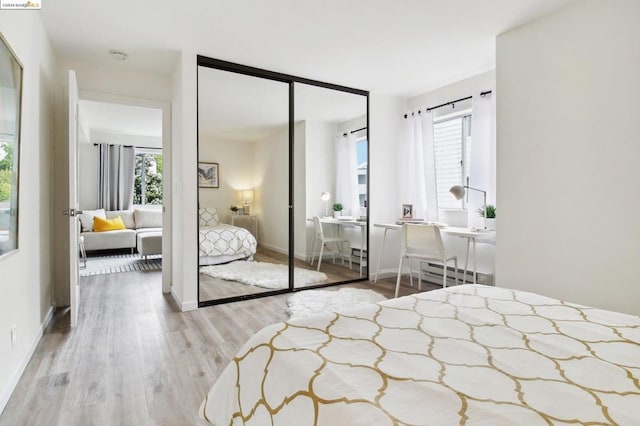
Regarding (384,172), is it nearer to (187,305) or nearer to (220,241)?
(220,241)

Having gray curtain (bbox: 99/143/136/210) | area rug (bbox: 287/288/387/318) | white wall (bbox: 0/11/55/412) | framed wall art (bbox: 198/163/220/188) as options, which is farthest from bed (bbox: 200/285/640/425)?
gray curtain (bbox: 99/143/136/210)

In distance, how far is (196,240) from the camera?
3.32 m

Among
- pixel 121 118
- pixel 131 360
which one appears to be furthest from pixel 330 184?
pixel 121 118

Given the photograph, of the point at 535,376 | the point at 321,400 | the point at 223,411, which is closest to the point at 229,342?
the point at 223,411

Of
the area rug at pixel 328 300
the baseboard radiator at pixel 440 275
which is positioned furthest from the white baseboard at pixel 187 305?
the baseboard radiator at pixel 440 275

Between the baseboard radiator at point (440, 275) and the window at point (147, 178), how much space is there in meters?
5.99

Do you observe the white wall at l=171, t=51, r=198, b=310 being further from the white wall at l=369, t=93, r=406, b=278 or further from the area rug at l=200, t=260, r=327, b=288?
the white wall at l=369, t=93, r=406, b=278

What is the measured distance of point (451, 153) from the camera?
415 cm

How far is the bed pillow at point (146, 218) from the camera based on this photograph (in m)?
Answer: 6.97

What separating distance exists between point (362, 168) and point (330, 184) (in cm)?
51

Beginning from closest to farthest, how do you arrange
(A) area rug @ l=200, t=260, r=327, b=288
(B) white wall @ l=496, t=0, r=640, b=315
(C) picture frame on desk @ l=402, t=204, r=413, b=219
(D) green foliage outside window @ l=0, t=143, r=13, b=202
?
(D) green foliage outside window @ l=0, t=143, r=13, b=202
(B) white wall @ l=496, t=0, r=640, b=315
(A) area rug @ l=200, t=260, r=327, b=288
(C) picture frame on desk @ l=402, t=204, r=413, b=219

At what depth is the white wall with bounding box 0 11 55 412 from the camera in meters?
1.83

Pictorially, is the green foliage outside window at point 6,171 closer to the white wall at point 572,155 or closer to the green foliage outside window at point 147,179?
the white wall at point 572,155

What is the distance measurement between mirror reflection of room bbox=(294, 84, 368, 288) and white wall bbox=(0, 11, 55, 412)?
2.22 m
